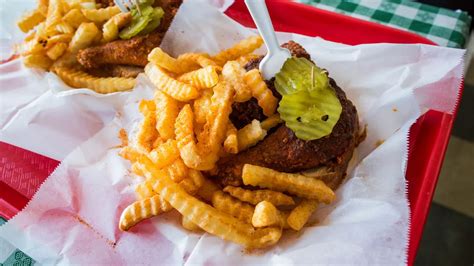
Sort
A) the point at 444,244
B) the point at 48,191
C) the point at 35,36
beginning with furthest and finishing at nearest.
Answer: the point at 444,244, the point at 35,36, the point at 48,191

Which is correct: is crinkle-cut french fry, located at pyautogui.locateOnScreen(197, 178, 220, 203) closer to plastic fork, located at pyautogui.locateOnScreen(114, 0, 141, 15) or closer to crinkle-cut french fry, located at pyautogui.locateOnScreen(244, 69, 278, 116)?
crinkle-cut french fry, located at pyautogui.locateOnScreen(244, 69, 278, 116)

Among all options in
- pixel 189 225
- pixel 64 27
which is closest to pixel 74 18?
pixel 64 27

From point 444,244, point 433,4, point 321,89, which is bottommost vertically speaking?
point 444,244

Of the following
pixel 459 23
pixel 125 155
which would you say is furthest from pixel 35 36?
pixel 459 23

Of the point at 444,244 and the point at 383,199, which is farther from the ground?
the point at 383,199

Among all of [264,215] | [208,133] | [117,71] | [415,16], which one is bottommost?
[415,16]

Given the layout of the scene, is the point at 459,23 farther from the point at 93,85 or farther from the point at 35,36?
the point at 35,36

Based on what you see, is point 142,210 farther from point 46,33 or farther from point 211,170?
point 46,33
